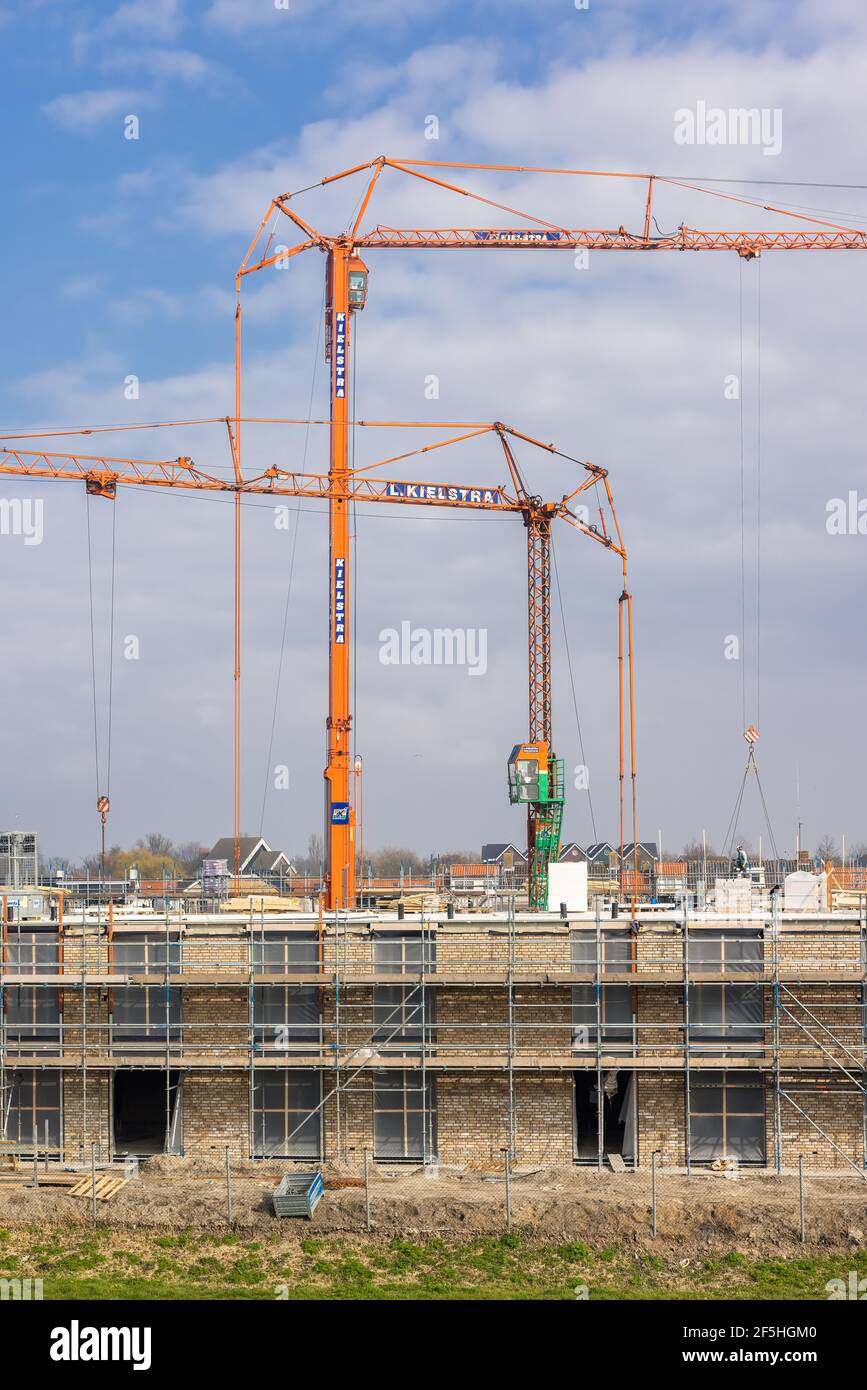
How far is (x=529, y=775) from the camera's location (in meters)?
56.4

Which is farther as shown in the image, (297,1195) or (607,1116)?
(607,1116)

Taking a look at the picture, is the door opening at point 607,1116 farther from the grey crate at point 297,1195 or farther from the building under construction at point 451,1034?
the grey crate at point 297,1195

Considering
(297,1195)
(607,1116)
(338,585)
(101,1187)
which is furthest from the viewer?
(338,585)

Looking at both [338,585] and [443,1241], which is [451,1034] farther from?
[338,585]

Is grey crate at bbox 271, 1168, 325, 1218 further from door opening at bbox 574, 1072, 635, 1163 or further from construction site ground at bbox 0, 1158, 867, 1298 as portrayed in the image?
door opening at bbox 574, 1072, 635, 1163

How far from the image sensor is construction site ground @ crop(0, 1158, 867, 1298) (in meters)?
26.4

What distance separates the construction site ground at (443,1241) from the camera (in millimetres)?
26391

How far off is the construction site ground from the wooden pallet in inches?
9.7

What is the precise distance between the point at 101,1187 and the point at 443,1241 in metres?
7.94

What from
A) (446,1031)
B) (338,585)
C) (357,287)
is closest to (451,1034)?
(446,1031)

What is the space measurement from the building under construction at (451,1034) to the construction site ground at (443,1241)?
7.42ft

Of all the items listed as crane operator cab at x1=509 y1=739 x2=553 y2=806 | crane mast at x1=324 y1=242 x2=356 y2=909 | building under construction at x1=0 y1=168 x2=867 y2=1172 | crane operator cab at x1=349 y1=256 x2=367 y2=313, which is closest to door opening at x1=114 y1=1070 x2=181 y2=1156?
building under construction at x1=0 y1=168 x2=867 y2=1172
